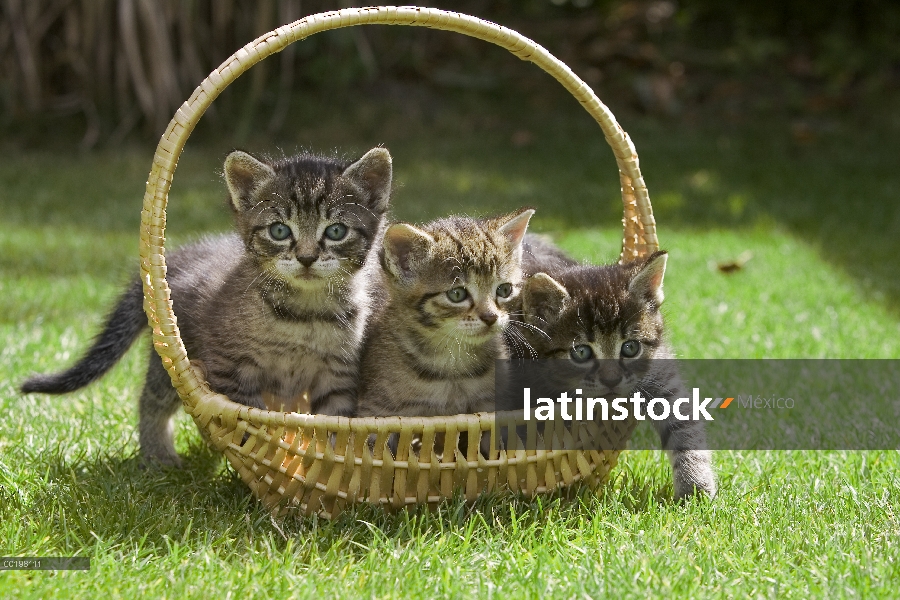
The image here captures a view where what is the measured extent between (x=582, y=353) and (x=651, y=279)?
0.91 feet

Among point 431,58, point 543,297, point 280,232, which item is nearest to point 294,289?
point 280,232

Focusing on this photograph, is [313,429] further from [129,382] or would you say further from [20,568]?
[129,382]

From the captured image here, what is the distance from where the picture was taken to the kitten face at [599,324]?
2.51m

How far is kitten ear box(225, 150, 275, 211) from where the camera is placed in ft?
8.33

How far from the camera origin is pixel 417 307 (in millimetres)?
2549

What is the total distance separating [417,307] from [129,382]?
1.48 metres

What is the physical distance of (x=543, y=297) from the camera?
2529mm

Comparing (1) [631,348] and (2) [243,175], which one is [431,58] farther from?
(1) [631,348]

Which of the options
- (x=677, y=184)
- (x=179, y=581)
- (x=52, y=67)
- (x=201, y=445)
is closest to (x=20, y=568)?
(x=179, y=581)

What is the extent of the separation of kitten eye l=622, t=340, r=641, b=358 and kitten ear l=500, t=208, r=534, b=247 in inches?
15.7

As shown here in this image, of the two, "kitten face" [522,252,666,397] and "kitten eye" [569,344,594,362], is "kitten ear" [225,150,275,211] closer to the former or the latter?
"kitten face" [522,252,666,397]

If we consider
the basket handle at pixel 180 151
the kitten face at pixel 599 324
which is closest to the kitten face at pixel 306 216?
the basket handle at pixel 180 151

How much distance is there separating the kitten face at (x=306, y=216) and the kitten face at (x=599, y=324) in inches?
19.3

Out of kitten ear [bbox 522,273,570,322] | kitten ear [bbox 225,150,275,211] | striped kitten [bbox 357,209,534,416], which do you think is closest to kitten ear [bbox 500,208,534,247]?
striped kitten [bbox 357,209,534,416]
